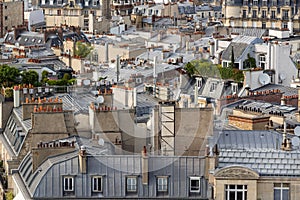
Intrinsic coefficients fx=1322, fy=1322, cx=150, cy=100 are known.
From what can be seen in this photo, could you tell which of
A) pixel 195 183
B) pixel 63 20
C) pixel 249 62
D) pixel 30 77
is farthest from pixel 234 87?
pixel 63 20

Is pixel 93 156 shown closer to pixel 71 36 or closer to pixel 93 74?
pixel 93 74

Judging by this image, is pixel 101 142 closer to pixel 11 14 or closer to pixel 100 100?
pixel 100 100

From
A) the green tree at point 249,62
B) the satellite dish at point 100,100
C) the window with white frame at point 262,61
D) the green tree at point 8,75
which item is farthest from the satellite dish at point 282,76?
the satellite dish at point 100,100

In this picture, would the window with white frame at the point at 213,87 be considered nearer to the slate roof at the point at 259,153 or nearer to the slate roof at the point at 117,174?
the slate roof at the point at 259,153

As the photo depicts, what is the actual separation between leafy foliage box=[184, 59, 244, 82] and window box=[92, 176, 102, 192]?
2687 cm

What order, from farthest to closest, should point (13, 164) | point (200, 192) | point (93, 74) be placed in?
point (93, 74) → point (13, 164) → point (200, 192)

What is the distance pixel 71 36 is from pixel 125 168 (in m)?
60.9

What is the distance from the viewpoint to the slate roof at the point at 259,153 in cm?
3366

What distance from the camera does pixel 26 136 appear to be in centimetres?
4309

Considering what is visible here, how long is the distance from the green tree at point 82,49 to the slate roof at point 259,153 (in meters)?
47.0

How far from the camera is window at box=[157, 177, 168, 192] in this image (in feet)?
117

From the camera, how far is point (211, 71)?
6569 cm

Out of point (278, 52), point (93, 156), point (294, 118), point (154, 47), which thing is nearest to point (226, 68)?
point (278, 52)

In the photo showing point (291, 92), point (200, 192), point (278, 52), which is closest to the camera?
point (200, 192)
